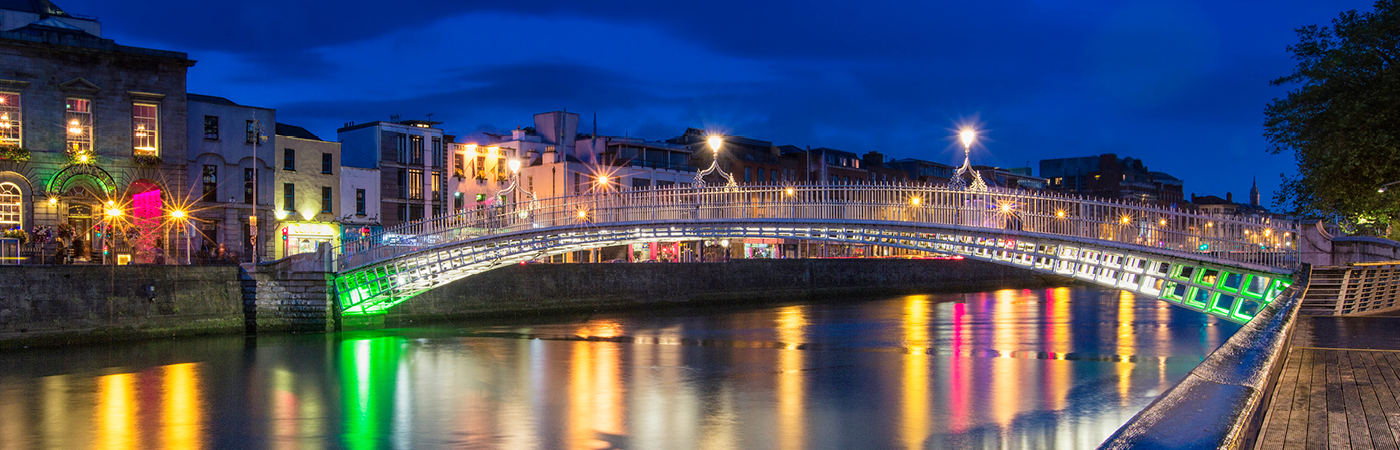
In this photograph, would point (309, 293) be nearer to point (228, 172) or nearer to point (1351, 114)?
point (228, 172)

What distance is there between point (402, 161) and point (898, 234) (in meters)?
30.9

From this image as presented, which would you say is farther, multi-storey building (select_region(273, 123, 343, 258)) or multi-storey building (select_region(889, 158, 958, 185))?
multi-storey building (select_region(889, 158, 958, 185))

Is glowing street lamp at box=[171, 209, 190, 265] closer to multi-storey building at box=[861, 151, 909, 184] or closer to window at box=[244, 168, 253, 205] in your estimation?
window at box=[244, 168, 253, 205]

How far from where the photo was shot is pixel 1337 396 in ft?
32.4

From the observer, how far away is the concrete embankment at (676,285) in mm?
38219

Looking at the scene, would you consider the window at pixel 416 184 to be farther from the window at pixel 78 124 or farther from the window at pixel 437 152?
the window at pixel 78 124

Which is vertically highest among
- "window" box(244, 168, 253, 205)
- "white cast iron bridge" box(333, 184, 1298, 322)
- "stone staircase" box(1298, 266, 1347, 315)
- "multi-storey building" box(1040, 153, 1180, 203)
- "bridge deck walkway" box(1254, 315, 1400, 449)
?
"multi-storey building" box(1040, 153, 1180, 203)

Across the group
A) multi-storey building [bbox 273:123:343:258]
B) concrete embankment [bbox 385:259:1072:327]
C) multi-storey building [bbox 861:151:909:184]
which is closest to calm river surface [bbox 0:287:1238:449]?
concrete embankment [bbox 385:259:1072:327]

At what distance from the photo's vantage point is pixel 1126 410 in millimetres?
17641

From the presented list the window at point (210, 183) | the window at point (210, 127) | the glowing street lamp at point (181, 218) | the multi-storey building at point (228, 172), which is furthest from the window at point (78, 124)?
the window at point (210, 127)

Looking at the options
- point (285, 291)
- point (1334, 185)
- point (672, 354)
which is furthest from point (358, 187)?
point (1334, 185)

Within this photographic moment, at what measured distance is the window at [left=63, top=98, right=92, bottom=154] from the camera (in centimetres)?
3391

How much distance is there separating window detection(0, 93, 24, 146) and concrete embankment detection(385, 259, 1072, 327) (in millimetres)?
12453

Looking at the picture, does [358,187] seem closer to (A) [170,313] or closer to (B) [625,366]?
(A) [170,313]
